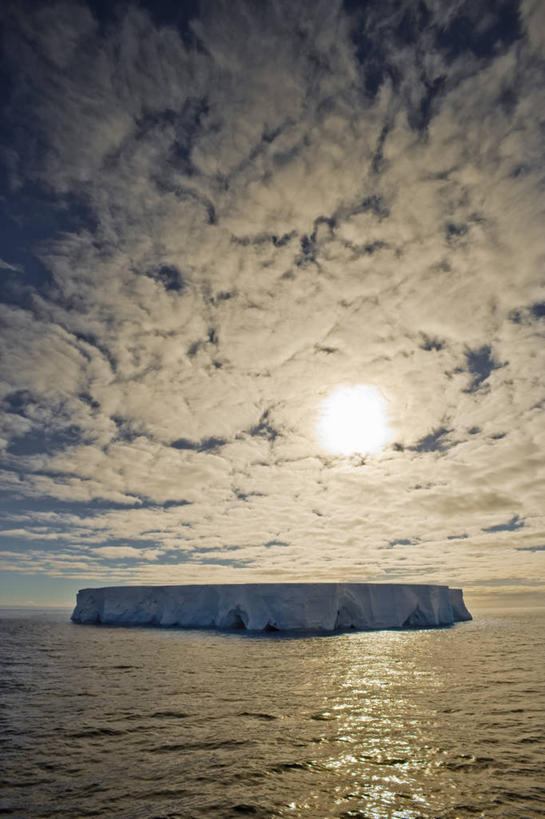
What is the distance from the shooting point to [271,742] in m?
6.60

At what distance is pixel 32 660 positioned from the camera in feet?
52.7

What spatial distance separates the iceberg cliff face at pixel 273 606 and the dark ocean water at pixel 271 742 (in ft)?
49.5

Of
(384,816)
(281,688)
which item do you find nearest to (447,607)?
(281,688)

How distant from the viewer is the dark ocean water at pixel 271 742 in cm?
470

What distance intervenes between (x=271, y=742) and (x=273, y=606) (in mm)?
22931

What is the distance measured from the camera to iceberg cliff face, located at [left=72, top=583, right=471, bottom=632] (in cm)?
2816

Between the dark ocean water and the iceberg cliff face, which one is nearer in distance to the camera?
the dark ocean water

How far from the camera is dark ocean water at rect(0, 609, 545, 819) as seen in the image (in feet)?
15.4

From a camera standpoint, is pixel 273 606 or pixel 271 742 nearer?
pixel 271 742

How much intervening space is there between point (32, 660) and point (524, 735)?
16262 millimetres

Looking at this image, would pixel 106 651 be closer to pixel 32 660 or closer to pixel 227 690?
pixel 32 660

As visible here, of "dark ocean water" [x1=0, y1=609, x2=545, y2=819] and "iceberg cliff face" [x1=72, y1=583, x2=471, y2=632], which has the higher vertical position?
"iceberg cliff face" [x1=72, y1=583, x2=471, y2=632]

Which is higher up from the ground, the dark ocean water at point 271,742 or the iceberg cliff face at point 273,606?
the iceberg cliff face at point 273,606

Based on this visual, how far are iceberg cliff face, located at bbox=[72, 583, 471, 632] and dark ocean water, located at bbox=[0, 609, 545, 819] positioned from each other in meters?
15.1
